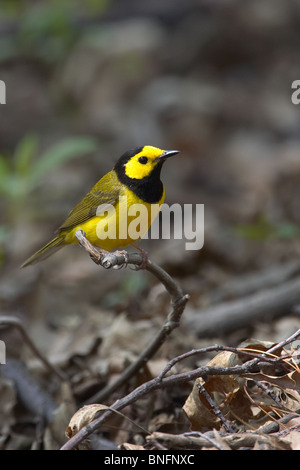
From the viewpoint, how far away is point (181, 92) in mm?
11711

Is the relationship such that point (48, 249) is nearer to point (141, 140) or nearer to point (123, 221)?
point (123, 221)

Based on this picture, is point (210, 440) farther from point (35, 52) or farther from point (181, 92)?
point (35, 52)

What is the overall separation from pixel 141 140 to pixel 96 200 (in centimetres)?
594

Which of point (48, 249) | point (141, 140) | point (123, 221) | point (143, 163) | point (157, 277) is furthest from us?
point (141, 140)

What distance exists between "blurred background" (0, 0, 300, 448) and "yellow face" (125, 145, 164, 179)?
1.42 m

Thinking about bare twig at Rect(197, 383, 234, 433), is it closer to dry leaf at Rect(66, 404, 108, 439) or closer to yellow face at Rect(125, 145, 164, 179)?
dry leaf at Rect(66, 404, 108, 439)

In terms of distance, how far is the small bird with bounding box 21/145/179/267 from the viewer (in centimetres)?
341

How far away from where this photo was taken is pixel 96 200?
3779mm

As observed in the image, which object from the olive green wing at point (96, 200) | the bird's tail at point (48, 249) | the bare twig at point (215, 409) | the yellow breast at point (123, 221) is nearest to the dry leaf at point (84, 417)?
the bare twig at point (215, 409)

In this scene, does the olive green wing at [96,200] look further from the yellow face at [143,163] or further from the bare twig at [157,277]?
the bare twig at [157,277]

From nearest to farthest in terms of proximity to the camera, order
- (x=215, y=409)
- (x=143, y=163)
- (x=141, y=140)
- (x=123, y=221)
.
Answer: (x=215, y=409) → (x=143, y=163) → (x=123, y=221) → (x=141, y=140)

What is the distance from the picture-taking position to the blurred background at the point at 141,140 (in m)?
5.80

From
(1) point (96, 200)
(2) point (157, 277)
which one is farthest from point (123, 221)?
(2) point (157, 277)

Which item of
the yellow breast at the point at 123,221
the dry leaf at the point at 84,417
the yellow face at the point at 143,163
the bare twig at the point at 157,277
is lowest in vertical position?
the dry leaf at the point at 84,417
